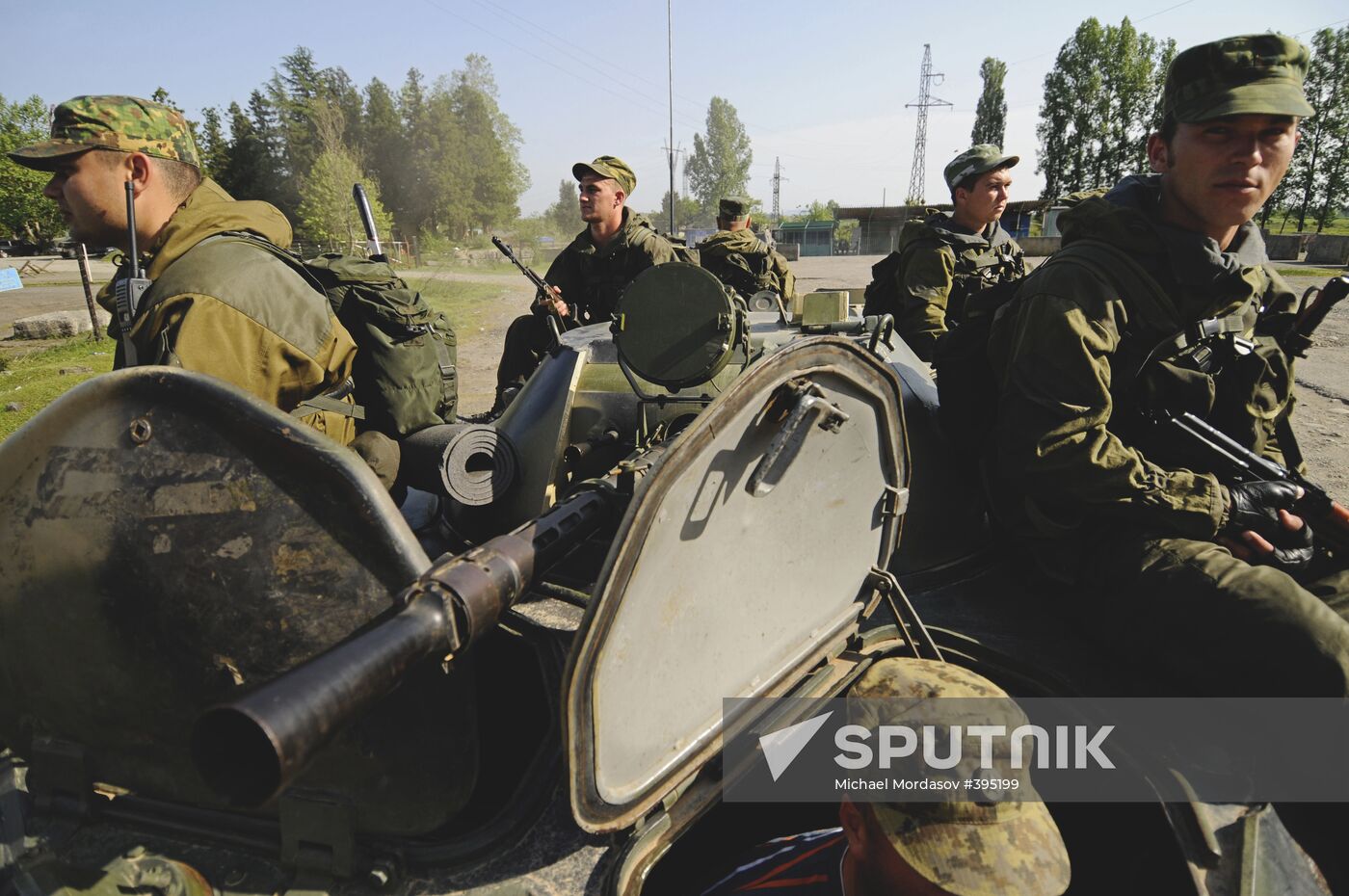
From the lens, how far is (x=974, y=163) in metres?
5.45

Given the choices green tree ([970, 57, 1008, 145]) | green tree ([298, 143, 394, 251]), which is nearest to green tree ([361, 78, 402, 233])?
green tree ([298, 143, 394, 251])

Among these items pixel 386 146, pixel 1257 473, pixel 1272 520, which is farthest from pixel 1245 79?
pixel 386 146

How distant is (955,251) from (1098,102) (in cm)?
5780

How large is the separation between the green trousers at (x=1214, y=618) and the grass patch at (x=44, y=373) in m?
9.17

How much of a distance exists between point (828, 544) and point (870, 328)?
1821 millimetres

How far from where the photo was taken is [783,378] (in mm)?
1390

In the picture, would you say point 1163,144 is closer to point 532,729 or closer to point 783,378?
point 783,378

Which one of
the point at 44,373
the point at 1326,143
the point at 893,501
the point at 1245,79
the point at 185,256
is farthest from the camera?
the point at 1326,143

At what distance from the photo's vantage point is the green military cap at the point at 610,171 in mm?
6016

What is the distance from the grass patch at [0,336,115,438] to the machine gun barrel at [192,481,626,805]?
27.7 feet

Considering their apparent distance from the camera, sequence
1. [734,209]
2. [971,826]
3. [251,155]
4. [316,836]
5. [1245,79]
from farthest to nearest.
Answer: [251,155]
[734,209]
[1245,79]
[316,836]
[971,826]

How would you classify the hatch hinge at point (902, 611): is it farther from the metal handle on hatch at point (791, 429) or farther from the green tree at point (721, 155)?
the green tree at point (721, 155)

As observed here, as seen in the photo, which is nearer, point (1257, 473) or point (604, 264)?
point (1257, 473)

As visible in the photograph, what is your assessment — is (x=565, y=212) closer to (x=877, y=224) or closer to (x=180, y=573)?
(x=877, y=224)
